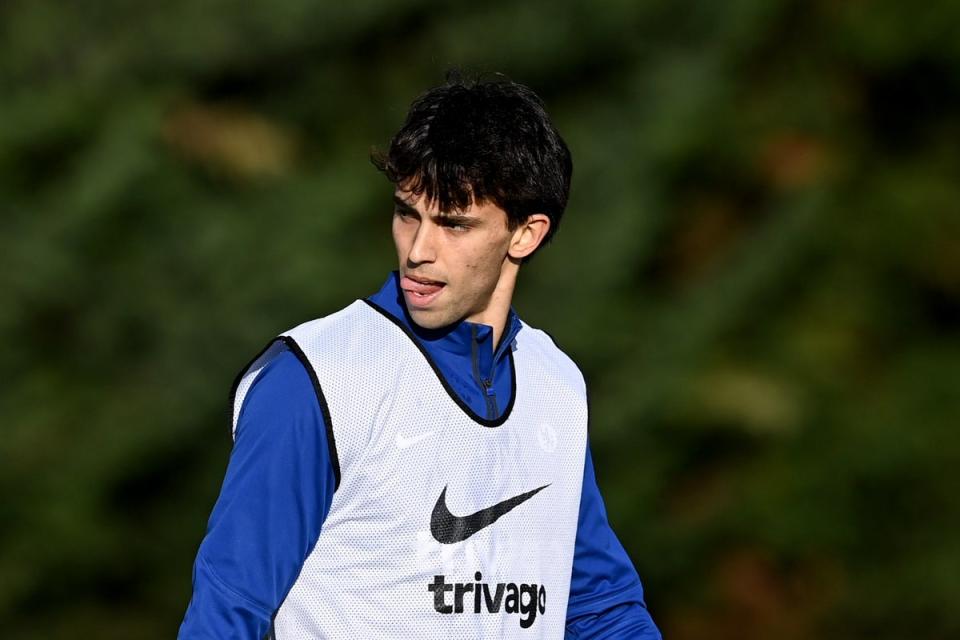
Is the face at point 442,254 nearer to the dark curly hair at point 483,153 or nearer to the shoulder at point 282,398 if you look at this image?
the dark curly hair at point 483,153

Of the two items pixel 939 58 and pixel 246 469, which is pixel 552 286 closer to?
pixel 939 58

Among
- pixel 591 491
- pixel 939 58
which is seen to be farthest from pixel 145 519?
pixel 591 491

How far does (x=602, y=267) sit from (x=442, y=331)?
1051 cm

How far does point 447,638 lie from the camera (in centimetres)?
303

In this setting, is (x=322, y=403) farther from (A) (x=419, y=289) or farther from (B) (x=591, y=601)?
(B) (x=591, y=601)

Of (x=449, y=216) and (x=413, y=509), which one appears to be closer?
(x=413, y=509)

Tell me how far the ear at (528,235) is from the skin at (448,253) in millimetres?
24

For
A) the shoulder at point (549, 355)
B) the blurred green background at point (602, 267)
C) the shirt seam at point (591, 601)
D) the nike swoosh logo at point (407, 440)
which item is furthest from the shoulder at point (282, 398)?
the blurred green background at point (602, 267)

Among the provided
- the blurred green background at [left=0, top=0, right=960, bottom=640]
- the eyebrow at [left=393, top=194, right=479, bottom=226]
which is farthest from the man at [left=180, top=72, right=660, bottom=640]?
the blurred green background at [left=0, top=0, right=960, bottom=640]

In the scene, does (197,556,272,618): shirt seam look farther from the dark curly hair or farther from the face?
the dark curly hair

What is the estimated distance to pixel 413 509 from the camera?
9.81 ft

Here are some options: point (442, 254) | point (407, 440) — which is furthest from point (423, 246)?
point (407, 440)

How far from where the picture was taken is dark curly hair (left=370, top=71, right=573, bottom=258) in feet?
10.2

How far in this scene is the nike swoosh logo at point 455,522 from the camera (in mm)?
3018
